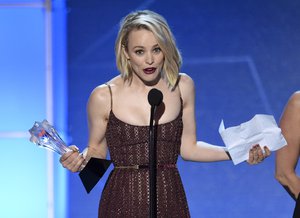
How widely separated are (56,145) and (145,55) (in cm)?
42

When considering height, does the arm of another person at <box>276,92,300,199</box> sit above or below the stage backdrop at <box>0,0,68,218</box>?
below

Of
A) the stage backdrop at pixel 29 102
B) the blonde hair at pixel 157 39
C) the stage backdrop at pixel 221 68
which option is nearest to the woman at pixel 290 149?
the blonde hair at pixel 157 39

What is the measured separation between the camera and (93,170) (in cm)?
228

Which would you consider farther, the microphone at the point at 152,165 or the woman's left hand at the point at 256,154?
the woman's left hand at the point at 256,154

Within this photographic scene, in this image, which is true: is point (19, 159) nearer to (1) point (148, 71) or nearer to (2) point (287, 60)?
(2) point (287, 60)

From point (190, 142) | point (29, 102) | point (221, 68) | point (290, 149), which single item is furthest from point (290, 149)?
point (29, 102)

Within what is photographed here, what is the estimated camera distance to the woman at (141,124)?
2295 mm

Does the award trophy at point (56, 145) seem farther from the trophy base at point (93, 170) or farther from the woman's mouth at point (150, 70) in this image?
the woman's mouth at point (150, 70)

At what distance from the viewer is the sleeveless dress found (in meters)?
2.33

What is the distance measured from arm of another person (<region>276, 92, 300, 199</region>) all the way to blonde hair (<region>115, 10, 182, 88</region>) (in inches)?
17.7

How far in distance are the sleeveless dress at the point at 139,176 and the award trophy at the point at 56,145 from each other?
117mm

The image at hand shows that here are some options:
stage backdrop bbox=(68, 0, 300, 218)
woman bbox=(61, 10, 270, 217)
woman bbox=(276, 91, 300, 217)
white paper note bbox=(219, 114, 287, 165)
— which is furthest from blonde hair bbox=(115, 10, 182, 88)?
stage backdrop bbox=(68, 0, 300, 218)

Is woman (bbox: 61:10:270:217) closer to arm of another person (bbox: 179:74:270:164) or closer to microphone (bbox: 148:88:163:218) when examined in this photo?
arm of another person (bbox: 179:74:270:164)

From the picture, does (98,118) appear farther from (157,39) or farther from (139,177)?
(157,39)
